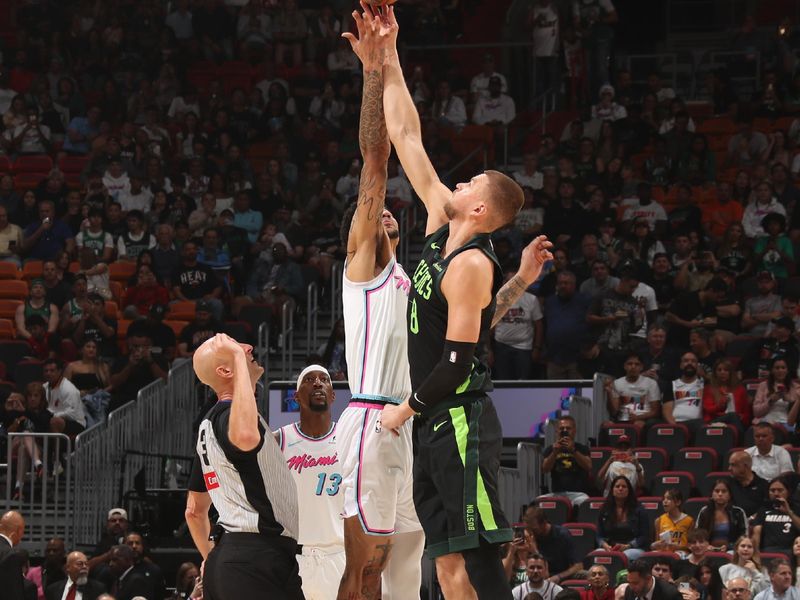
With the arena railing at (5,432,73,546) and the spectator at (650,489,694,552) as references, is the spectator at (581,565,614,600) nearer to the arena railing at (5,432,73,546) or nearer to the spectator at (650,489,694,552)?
the spectator at (650,489,694,552)

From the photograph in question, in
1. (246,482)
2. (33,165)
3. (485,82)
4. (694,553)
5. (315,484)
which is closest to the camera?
(246,482)

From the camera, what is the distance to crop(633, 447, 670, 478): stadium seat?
1510 cm

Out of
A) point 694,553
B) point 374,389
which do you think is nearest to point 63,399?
point 694,553

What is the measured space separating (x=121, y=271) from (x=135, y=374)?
2.56 meters

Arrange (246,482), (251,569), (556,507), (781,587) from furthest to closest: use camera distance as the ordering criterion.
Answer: (556,507), (781,587), (246,482), (251,569)

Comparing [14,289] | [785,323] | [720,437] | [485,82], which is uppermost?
[485,82]

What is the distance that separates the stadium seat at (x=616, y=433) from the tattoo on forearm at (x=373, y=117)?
907 cm

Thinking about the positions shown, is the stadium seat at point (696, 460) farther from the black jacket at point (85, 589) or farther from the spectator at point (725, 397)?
the black jacket at point (85, 589)

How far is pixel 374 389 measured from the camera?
24.1 feet

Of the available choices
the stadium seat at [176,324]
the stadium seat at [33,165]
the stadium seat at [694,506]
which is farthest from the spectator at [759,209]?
the stadium seat at [33,165]

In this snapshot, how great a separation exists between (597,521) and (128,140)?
1089 centimetres

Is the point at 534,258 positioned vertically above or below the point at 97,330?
below

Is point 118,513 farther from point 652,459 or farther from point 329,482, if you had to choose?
point 329,482

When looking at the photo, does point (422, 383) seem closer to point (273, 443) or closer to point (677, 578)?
point (273, 443)
